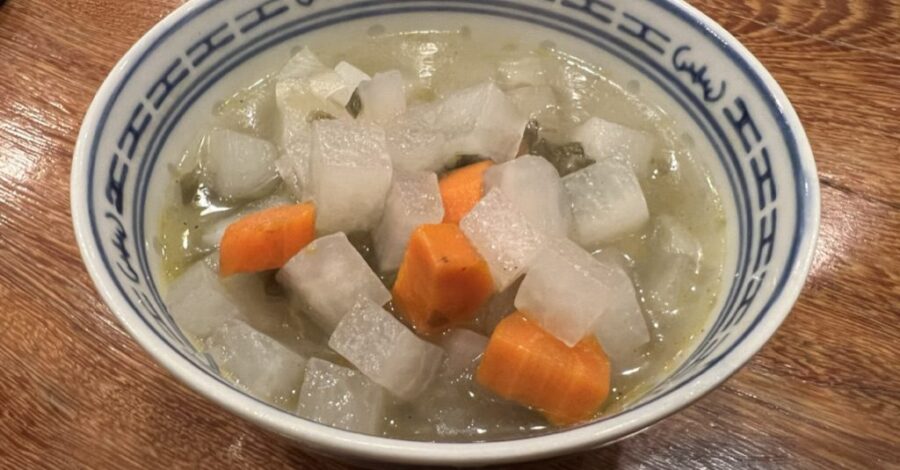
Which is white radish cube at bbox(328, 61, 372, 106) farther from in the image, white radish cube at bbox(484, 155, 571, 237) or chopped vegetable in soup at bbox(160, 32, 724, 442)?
white radish cube at bbox(484, 155, 571, 237)

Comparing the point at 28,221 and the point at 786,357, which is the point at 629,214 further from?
the point at 28,221

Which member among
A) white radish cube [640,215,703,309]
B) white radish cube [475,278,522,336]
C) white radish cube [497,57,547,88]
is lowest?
white radish cube [640,215,703,309]

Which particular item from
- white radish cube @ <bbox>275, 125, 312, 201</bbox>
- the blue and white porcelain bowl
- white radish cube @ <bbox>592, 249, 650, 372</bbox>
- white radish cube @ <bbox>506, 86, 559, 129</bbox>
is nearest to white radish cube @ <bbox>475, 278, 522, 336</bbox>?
white radish cube @ <bbox>592, 249, 650, 372</bbox>

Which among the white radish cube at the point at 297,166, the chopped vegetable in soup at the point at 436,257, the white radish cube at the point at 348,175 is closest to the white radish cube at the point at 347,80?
the chopped vegetable in soup at the point at 436,257

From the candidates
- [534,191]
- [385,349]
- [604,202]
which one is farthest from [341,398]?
[604,202]

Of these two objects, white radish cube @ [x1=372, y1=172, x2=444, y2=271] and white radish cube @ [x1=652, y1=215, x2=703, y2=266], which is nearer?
white radish cube @ [x1=372, y1=172, x2=444, y2=271]

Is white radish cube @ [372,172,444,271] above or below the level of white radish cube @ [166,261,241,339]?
above

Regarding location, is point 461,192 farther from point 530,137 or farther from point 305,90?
point 305,90
